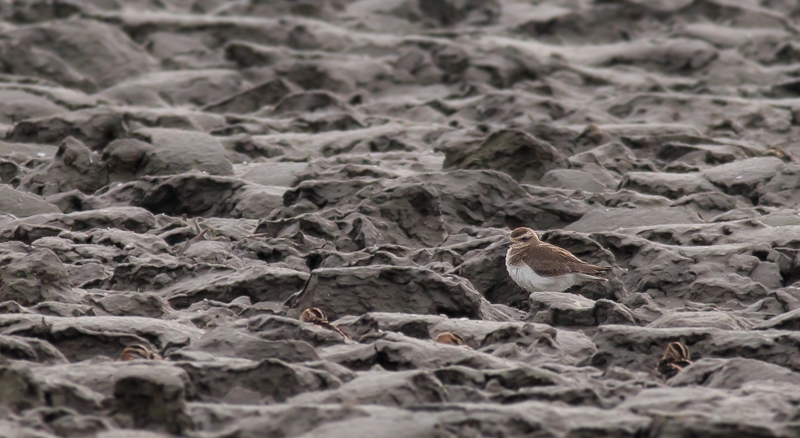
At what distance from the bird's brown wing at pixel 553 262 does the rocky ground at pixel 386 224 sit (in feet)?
0.67

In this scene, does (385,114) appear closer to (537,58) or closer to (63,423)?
(537,58)

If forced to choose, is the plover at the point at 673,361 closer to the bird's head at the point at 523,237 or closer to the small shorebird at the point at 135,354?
the bird's head at the point at 523,237

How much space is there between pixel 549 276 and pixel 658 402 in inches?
119

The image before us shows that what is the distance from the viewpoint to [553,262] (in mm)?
9312

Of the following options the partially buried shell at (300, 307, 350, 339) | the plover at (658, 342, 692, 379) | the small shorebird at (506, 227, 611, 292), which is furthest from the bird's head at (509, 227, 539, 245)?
the plover at (658, 342, 692, 379)

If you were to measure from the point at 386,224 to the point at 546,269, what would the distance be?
175 centimetres

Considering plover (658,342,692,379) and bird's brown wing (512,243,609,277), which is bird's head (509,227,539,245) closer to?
bird's brown wing (512,243,609,277)

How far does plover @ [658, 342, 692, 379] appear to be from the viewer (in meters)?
7.11

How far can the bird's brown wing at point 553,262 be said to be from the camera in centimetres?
910

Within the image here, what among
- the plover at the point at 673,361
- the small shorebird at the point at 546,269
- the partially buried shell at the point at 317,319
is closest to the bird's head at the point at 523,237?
the small shorebird at the point at 546,269

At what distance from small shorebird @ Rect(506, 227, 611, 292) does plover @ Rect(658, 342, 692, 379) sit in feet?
6.30

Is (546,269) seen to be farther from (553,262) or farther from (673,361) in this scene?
(673,361)

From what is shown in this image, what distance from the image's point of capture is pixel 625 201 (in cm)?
1120

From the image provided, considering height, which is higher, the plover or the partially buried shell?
the plover
